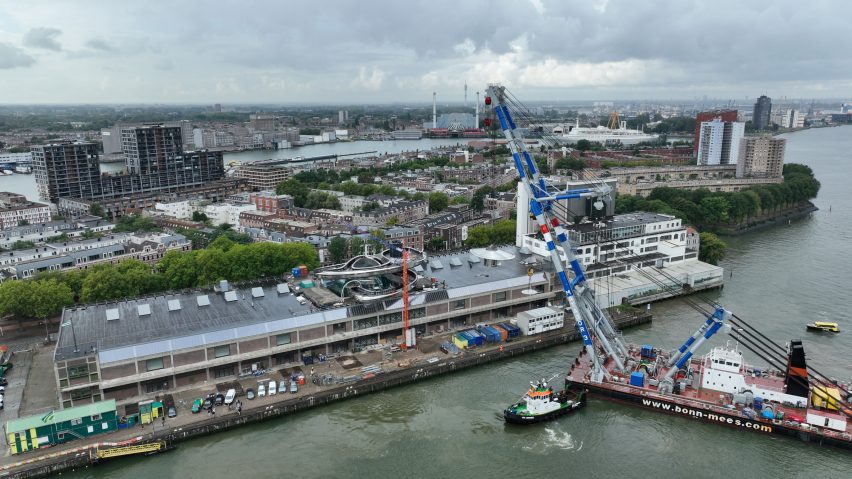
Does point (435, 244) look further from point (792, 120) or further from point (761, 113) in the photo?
point (792, 120)

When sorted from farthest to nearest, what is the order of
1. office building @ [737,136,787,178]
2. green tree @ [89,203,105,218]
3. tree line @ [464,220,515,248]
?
office building @ [737,136,787,178] → green tree @ [89,203,105,218] → tree line @ [464,220,515,248]

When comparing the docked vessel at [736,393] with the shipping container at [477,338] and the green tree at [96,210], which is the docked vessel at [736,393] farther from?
the green tree at [96,210]

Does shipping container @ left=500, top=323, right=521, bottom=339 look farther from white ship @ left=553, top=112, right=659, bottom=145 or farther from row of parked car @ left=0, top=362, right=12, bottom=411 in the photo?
white ship @ left=553, top=112, right=659, bottom=145

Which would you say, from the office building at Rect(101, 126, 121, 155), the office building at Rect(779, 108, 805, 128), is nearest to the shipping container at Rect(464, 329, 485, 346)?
the office building at Rect(101, 126, 121, 155)

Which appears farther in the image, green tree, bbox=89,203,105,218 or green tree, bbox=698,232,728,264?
green tree, bbox=89,203,105,218

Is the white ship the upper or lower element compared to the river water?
upper

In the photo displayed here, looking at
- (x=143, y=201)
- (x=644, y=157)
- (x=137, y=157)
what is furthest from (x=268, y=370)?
(x=644, y=157)

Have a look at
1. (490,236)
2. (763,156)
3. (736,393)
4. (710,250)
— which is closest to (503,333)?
(736,393)

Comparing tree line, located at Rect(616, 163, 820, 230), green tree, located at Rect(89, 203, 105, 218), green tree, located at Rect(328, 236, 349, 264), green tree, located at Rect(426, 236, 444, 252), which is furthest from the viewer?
green tree, located at Rect(89, 203, 105, 218)
